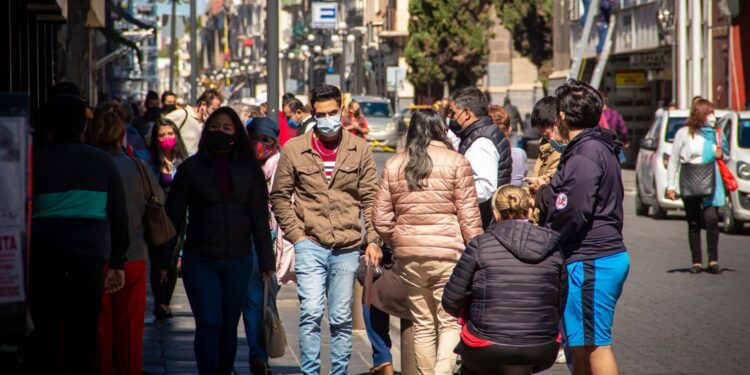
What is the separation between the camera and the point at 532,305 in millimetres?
6648

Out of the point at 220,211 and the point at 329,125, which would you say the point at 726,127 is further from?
the point at 220,211

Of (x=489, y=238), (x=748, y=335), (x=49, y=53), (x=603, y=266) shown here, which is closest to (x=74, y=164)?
(x=489, y=238)

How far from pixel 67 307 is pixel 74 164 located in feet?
2.13

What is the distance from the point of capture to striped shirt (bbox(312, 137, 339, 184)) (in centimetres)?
836

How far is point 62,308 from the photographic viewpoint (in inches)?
263

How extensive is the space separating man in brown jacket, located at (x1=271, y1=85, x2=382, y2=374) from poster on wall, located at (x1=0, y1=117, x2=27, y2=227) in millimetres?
2919

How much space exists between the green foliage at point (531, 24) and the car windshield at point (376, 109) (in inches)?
424

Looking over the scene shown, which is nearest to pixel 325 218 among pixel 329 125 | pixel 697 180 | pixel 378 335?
pixel 329 125

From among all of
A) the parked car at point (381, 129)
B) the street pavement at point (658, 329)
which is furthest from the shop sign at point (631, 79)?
Result: the street pavement at point (658, 329)

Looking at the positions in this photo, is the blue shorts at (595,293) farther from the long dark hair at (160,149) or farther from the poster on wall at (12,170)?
the long dark hair at (160,149)

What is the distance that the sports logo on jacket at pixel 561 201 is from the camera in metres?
7.02

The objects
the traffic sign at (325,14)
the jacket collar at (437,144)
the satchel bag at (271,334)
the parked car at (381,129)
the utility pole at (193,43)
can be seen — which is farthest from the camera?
the traffic sign at (325,14)

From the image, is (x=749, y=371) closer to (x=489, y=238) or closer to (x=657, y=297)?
(x=489, y=238)

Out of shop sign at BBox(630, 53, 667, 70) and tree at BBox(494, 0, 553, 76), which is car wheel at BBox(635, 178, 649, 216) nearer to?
shop sign at BBox(630, 53, 667, 70)
